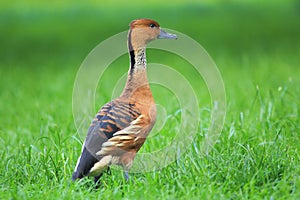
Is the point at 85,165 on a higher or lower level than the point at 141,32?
lower

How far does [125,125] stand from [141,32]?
2.79ft

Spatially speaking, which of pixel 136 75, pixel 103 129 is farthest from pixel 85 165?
pixel 136 75

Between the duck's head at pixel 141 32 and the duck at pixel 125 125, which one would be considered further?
the duck's head at pixel 141 32

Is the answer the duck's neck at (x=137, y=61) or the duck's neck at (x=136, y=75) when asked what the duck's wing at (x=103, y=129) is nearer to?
the duck's neck at (x=136, y=75)

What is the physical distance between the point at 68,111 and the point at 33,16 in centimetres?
581

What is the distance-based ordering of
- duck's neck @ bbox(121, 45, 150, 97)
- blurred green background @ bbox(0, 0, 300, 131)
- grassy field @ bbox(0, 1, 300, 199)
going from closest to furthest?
grassy field @ bbox(0, 1, 300, 199)
duck's neck @ bbox(121, 45, 150, 97)
blurred green background @ bbox(0, 0, 300, 131)

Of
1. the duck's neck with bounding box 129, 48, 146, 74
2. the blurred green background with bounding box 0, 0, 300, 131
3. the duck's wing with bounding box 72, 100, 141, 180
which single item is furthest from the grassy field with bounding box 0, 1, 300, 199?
the duck's neck with bounding box 129, 48, 146, 74

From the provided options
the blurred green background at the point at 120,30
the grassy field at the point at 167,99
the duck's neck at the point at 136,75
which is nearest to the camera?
the grassy field at the point at 167,99

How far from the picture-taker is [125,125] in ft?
14.6

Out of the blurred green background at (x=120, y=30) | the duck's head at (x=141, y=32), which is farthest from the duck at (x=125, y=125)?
the blurred green background at (x=120, y=30)

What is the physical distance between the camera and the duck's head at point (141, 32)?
15.5 ft

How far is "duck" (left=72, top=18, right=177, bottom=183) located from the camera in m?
4.36

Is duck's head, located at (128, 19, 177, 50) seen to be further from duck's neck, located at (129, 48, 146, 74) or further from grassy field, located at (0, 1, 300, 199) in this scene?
grassy field, located at (0, 1, 300, 199)

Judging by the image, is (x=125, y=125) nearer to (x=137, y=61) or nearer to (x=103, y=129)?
(x=103, y=129)
